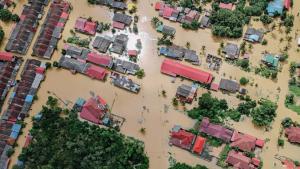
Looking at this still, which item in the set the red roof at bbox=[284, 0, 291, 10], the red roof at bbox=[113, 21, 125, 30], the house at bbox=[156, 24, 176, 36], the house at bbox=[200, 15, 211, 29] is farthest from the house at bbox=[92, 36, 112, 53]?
the red roof at bbox=[284, 0, 291, 10]

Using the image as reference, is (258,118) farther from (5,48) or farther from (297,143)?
(5,48)

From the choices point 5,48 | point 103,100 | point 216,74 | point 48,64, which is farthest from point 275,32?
point 5,48

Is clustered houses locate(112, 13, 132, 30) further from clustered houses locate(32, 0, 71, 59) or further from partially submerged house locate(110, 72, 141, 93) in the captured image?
partially submerged house locate(110, 72, 141, 93)

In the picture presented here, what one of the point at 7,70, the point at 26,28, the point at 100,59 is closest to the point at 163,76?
the point at 100,59

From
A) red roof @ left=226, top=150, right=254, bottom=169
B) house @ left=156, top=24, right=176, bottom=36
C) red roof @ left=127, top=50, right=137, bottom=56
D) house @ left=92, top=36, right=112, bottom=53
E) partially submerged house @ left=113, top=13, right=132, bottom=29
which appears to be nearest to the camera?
red roof @ left=226, top=150, right=254, bottom=169

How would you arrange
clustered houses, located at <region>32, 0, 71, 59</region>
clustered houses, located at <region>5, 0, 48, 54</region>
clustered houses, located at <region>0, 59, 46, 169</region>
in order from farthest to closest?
1. clustered houses, located at <region>5, 0, 48, 54</region>
2. clustered houses, located at <region>32, 0, 71, 59</region>
3. clustered houses, located at <region>0, 59, 46, 169</region>

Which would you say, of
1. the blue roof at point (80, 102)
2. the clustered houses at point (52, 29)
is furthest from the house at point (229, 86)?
the clustered houses at point (52, 29)
